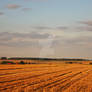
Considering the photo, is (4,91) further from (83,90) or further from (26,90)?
(83,90)

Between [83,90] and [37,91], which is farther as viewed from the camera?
[83,90]

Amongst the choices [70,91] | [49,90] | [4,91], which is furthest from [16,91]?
[70,91]

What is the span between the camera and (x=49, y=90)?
43.6 feet

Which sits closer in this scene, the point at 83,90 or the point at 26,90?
the point at 26,90

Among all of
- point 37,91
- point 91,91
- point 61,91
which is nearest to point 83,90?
point 91,91

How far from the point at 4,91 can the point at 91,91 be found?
5.44 meters

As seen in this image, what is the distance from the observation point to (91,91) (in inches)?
538

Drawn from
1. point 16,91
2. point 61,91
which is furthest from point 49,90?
point 16,91

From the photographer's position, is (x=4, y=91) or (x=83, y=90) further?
(x=83, y=90)

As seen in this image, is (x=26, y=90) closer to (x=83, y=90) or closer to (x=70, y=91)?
(x=70, y=91)

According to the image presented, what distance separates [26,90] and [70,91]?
2709 mm

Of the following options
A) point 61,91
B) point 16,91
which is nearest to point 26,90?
point 16,91

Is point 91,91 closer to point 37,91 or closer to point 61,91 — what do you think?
point 61,91

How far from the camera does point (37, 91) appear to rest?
12.7 m
